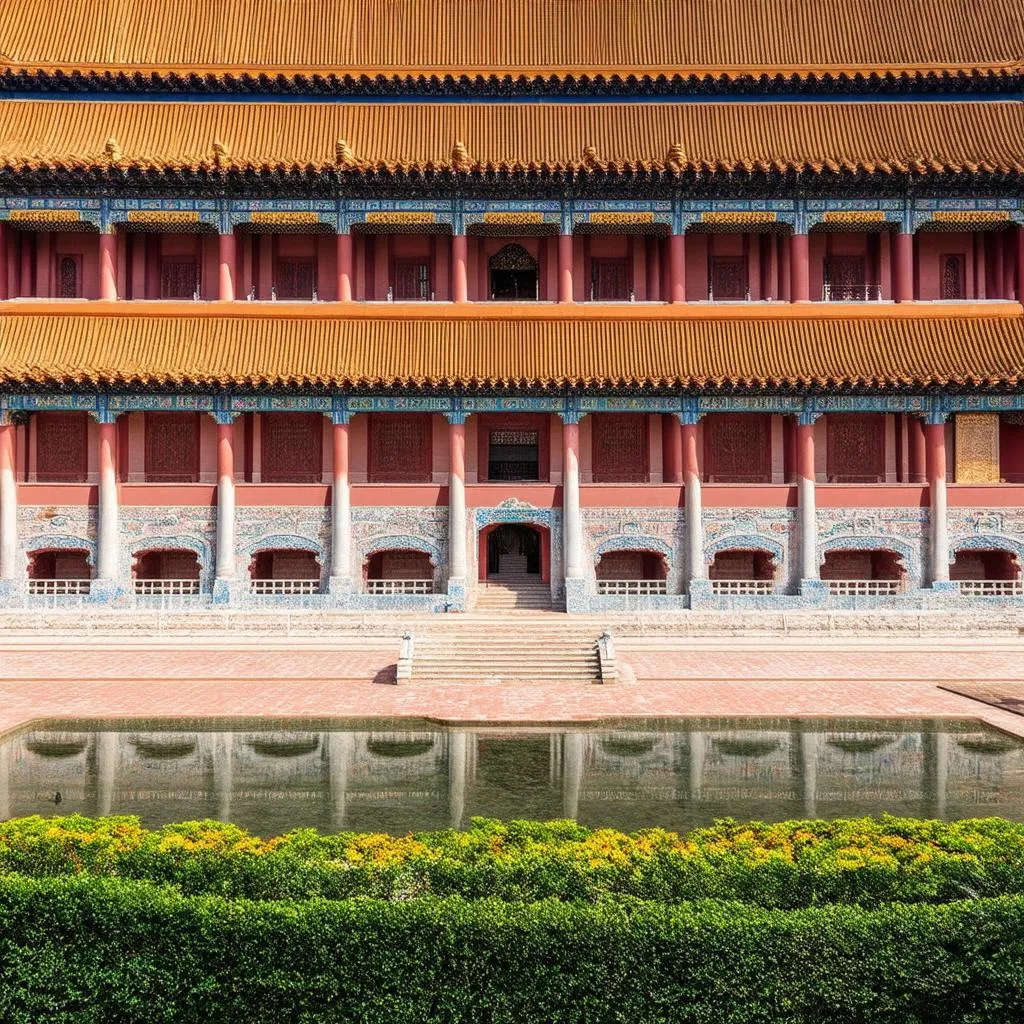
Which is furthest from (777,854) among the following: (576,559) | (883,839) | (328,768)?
(576,559)

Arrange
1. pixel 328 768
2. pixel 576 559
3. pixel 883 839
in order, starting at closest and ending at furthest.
→ pixel 883 839, pixel 328 768, pixel 576 559

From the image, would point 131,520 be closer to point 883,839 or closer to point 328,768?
point 328,768

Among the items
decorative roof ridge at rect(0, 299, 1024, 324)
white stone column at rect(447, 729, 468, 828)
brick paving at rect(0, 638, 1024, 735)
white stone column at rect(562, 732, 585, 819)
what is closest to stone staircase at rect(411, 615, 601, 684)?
brick paving at rect(0, 638, 1024, 735)

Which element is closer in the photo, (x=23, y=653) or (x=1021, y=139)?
(x=23, y=653)

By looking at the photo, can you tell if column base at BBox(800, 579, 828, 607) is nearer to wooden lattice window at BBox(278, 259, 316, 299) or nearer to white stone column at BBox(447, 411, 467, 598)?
→ white stone column at BBox(447, 411, 467, 598)

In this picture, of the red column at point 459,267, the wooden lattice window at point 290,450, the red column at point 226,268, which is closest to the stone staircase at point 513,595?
the wooden lattice window at point 290,450

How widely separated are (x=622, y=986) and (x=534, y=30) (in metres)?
28.7

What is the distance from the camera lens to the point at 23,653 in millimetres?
19719

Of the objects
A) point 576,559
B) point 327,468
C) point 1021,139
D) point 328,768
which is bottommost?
point 328,768

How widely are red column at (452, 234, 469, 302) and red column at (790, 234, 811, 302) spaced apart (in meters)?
8.84

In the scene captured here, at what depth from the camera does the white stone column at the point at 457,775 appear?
32.2 ft

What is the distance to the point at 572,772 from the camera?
37.5ft

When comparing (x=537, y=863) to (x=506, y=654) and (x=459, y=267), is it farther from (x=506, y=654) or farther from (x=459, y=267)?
(x=459, y=267)

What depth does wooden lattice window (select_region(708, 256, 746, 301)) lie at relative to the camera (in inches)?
1067
